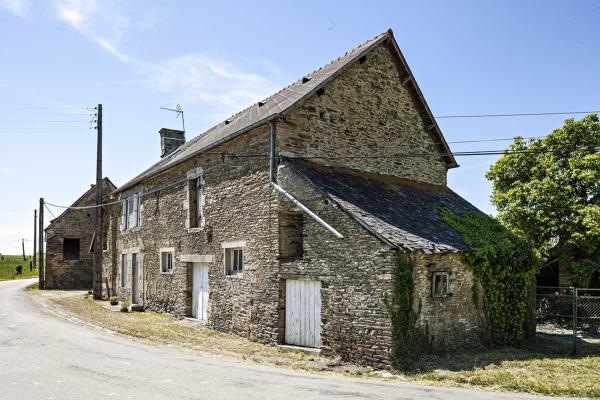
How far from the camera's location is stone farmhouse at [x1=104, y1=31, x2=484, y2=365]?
10414mm

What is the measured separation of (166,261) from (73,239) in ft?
55.1

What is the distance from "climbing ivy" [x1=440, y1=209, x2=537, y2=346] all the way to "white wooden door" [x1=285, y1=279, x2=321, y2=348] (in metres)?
3.85

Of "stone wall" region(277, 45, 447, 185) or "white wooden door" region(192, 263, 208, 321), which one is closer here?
"stone wall" region(277, 45, 447, 185)

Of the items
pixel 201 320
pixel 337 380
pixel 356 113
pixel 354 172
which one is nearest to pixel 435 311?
pixel 337 380

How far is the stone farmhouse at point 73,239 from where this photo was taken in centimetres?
3014

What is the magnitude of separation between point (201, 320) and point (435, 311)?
26.0 feet

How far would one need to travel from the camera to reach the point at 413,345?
9.96 meters

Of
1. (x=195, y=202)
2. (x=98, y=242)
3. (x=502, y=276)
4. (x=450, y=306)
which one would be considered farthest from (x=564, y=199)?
(x=98, y=242)

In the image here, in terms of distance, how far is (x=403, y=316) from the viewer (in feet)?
32.2

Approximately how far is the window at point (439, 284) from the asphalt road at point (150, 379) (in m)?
3.02

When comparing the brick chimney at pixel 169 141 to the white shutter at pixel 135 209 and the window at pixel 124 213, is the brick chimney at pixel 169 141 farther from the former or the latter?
the white shutter at pixel 135 209

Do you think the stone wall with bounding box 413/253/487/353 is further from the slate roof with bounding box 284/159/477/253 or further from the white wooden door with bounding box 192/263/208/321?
the white wooden door with bounding box 192/263/208/321

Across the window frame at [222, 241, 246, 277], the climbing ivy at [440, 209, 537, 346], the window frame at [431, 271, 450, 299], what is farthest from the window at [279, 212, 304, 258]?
the climbing ivy at [440, 209, 537, 346]

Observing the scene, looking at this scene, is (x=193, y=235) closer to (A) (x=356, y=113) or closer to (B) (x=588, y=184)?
(A) (x=356, y=113)
